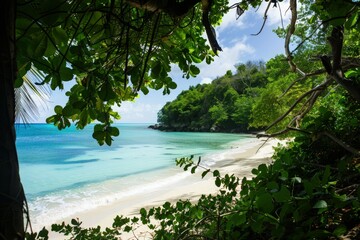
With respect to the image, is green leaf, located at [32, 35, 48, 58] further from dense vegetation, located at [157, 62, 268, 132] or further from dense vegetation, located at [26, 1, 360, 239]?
dense vegetation, located at [157, 62, 268, 132]

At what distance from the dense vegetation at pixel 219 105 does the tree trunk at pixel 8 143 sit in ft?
152

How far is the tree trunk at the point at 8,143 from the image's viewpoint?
566 millimetres

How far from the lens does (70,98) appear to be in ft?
3.87

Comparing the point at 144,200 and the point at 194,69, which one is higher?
the point at 194,69

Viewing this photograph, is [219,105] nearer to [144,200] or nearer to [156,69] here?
[144,200]

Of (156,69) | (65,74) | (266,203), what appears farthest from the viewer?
(156,69)

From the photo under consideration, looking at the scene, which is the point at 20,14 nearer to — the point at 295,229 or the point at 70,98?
the point at 70,98

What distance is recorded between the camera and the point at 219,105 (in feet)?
192

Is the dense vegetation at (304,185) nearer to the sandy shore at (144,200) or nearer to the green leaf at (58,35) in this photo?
the green leaf at (58,35)

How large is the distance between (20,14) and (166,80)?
0.84m

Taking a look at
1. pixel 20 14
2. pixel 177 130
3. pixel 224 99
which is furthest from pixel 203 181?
pixel 177 130

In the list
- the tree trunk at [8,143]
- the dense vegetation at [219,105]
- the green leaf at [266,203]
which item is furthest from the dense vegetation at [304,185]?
the dense vegetation at [219,105]

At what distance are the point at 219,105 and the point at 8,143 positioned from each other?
58.6m

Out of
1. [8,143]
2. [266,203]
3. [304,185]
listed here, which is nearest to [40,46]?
[8,143]
